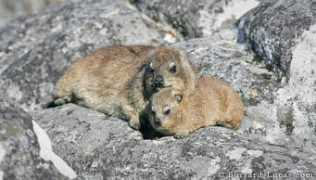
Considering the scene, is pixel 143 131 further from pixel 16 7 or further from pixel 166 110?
pixel 16 7

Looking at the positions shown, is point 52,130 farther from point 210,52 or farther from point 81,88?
point 210,52

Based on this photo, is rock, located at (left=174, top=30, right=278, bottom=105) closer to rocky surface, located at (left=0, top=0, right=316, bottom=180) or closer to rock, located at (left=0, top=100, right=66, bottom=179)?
rocky surface, located at (left=0, top=0, right=316, bottom=180)

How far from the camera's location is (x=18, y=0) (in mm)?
24938

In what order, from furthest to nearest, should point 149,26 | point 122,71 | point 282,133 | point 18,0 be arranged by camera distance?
point 18,0
point 149,26
point 122,71
point 282,133

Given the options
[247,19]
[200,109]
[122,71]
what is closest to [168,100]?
[200,109]

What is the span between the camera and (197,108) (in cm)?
969

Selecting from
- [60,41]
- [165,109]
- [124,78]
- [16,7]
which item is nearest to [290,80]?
[165,109]

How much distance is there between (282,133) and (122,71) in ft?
7.71

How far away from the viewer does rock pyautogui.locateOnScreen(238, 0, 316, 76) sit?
415 inches

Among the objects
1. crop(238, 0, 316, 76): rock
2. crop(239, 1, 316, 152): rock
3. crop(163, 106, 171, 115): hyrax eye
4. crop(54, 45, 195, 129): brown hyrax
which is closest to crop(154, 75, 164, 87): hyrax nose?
crop(54, 45, 195, 129): brown hyrax

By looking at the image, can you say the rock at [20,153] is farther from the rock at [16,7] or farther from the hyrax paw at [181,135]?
the rock at [16,7]

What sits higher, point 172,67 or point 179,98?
point 172,67

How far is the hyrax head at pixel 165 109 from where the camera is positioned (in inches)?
365

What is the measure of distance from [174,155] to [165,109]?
0.74 meters
